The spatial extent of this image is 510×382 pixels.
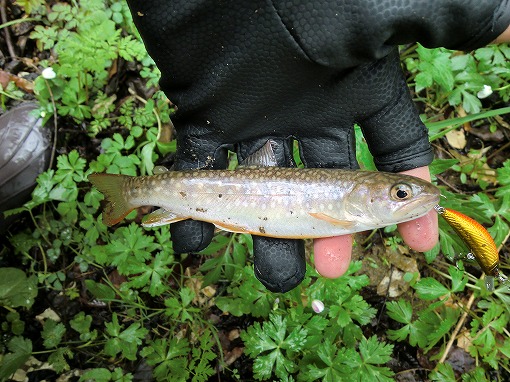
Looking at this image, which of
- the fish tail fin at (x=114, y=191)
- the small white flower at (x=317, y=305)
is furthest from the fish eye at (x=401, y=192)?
the fish tail fin at (x=114, y=191)

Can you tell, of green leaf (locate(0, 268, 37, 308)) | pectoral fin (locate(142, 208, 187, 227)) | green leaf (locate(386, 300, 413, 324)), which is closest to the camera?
pectoral fin (locate(142, 208, 187, 227))

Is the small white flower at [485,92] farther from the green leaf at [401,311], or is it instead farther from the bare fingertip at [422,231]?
the green leaf at [401,311]

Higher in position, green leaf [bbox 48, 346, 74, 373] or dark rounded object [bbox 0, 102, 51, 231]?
dark rounded object [bbox 0, 102, 51, 231]

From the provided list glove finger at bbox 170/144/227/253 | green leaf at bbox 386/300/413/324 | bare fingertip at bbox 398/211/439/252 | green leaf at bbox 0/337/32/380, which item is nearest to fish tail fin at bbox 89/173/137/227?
glove finger at bbox 170/144/227/253

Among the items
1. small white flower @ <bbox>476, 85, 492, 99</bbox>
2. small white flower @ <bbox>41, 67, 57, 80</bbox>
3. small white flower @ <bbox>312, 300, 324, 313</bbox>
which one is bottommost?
small white flower @ <bbox>312, 300, 324, 313</bbox>

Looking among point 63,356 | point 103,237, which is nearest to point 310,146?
point 103,237

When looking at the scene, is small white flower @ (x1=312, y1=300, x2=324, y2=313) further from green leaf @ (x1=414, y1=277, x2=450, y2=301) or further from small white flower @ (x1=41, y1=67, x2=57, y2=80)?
small white flower @ (x1=41, y1=67, x2=57, y2=80)

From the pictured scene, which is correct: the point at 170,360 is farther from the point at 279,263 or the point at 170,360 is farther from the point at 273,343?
the point at 279,263
